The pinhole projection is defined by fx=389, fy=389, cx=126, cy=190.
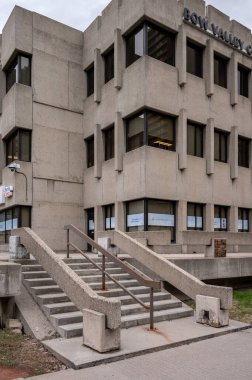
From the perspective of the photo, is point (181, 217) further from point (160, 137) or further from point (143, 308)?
point (143, 308)

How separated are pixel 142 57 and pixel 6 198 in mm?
9653

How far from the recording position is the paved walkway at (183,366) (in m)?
5.75

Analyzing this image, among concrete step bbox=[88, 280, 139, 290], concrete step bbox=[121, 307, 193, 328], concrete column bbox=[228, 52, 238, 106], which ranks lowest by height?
concrete step bbox=[121, 307, 193, 328]

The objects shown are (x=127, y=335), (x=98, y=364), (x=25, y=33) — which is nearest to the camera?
(x=98, y=364)

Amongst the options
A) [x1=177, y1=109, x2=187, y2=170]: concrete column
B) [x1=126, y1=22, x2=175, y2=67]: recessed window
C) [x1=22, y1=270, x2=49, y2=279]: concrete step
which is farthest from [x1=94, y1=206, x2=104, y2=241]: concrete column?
[x1=22, y1=270, x2=49, y2=279]: concrete step

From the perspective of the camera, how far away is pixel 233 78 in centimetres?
2006

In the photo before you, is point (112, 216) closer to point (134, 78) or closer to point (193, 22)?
point (134, 78)

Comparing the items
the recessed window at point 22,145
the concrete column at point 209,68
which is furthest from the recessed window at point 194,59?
the recessed window at point 22,145

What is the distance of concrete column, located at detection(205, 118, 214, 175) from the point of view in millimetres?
18547

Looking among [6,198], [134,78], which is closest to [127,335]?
[134,78]

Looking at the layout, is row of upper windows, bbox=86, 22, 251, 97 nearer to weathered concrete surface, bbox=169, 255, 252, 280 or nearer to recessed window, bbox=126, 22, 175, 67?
recessed window, bbox=126, 22, 175, 67

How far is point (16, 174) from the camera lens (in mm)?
18750

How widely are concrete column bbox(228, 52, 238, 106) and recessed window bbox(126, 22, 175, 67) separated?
12.8ft

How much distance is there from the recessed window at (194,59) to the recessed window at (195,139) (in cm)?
263
